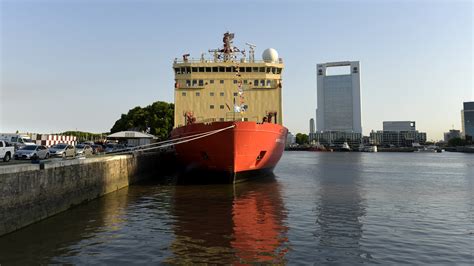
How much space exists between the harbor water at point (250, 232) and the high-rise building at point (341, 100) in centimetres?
18303

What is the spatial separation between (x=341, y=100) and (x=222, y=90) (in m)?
176

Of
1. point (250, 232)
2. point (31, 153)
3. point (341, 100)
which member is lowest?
point (250, 232)

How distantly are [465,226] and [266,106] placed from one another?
61.3 feet

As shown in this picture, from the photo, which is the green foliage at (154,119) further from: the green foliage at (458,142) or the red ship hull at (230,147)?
the green foliage at (458,142)

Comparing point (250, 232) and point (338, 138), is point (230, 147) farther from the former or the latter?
point (338, 138)

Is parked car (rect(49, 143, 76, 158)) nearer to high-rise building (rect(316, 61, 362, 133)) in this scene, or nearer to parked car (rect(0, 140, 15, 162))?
parked car (rect(0, 140, 15, 162))

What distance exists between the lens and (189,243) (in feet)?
30.2

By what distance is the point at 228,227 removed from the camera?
36.4ft

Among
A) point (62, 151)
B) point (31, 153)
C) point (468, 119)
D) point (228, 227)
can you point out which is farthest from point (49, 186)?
point (468, 119)

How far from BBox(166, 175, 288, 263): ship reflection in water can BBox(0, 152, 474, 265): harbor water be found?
0.03 m

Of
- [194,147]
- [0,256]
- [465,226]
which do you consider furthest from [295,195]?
[0,256]

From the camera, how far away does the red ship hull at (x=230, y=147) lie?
20125 mm

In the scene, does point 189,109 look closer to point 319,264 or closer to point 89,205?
point 89,205

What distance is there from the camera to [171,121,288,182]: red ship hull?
20.1 metres
